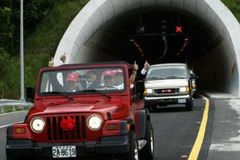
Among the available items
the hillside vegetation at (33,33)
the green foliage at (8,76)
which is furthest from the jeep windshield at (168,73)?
the green foliage at (8,76)

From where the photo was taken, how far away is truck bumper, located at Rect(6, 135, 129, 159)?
868 cm

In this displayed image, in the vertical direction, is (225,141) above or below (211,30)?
below

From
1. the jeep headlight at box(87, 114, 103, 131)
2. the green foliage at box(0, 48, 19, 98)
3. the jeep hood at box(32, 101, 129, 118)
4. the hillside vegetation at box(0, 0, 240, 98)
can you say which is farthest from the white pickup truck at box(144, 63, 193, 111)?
the jeep headlight at box(87, 114, 103, 131)

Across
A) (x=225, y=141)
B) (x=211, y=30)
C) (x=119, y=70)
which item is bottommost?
(x=225, y=141)

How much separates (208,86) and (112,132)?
4422 centimetres

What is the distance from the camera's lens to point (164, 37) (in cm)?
5031

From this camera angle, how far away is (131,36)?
47.6 metres

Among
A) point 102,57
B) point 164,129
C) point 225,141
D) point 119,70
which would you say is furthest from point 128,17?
point 119,70

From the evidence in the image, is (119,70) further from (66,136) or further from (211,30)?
(211,30)

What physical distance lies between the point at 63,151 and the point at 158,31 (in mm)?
38837

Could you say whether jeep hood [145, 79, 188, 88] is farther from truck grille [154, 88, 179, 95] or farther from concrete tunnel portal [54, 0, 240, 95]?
concrete tunnel portal [54, 0, 240, 95]

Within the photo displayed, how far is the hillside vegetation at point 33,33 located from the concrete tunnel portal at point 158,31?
7.73ft

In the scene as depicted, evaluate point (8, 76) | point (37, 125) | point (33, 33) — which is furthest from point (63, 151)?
point (33, 33)

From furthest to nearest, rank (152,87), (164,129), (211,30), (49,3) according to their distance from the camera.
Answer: (49,3), (211,30), (152,87), (164,129)
